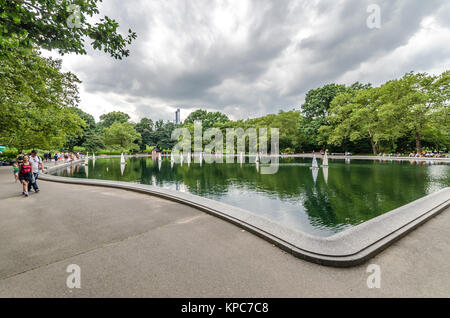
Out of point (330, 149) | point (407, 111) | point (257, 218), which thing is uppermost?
point (407, 111)

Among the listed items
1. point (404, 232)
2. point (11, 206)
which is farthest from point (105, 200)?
point (404, 232)

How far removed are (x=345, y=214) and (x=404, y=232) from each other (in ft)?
7.98

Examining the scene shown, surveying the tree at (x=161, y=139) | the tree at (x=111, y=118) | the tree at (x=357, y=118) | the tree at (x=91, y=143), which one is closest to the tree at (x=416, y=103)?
the tree at (x=357, y=118)

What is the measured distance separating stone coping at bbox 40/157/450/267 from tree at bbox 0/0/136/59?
5.31 m

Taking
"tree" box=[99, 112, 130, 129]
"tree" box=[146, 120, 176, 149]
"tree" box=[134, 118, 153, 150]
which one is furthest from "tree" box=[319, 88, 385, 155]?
"tree" box=[99, 112, 130, 129]

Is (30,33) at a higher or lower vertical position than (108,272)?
higher

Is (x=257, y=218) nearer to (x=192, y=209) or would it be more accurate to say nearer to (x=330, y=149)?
(x=192, y=209)

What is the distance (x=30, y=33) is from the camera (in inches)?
182

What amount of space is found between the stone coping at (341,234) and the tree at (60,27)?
17.4ft

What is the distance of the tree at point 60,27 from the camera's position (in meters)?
4.29
